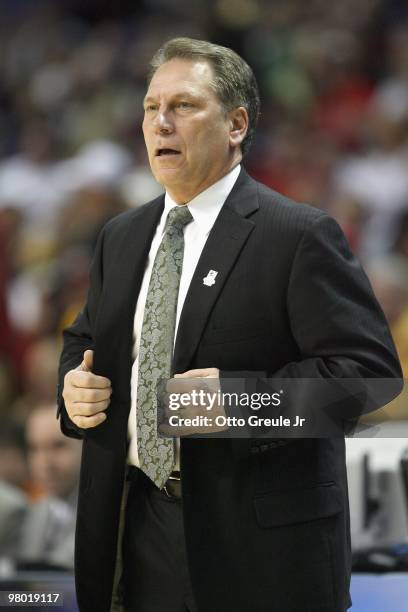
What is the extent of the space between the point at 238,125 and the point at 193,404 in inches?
24.4

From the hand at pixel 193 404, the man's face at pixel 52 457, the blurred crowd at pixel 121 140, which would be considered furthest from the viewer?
the blurred crowd at pixel 121 140

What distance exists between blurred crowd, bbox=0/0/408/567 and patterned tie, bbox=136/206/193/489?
1.80m

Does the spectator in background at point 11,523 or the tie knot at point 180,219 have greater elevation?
the tie knot at point 180,219

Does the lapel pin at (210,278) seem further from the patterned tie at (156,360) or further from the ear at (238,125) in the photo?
the ear at (238,125)

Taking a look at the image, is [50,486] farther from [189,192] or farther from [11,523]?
[189,192]

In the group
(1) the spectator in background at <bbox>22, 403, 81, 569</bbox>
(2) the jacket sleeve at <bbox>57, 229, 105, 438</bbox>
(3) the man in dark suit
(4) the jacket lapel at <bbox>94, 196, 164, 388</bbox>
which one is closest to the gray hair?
(3) the man in dark suit

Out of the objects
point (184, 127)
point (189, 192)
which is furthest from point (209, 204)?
point (184, 127)

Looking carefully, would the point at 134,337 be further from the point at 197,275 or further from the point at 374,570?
the point at 374,570

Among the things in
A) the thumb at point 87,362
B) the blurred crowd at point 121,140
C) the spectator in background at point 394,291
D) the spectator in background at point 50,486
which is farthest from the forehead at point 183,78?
the blurred crowd at point 121,140

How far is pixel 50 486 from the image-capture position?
3371 mm

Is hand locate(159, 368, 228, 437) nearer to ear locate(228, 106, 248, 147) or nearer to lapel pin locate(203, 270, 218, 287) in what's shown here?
lapel pin locate(203, 270, 218, 287)

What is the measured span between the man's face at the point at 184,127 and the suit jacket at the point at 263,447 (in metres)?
0.13

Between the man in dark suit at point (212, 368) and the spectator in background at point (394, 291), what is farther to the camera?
the spectator in background at point (394, 291)

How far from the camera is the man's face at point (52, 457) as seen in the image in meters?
3.37
